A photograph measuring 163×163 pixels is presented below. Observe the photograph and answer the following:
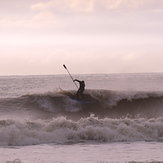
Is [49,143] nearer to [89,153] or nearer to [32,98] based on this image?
[89,153]

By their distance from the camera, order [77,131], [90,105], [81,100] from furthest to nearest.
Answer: [81,100]
[90,105]
[77,131]

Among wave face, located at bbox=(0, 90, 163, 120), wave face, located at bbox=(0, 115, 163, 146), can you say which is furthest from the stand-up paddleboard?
wave face, located at bbox=(0, 115, 163, 146)

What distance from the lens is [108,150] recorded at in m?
12.6

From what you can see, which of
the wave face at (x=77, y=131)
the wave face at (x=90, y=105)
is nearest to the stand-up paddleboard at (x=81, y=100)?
the wave face at (x=90, y=105)

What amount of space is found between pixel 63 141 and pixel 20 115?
22.9 ft

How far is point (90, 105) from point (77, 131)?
8.64m

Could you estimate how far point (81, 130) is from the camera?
1538cm

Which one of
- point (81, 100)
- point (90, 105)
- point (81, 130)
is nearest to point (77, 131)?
point (81, 130)

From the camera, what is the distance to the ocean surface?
11562mm

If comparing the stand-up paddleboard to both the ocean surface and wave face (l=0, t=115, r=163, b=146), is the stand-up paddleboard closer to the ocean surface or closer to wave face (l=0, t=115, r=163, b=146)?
the ocean surface

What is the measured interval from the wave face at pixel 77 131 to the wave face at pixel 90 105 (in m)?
5.48

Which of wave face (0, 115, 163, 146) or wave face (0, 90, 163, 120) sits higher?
wave face (0, 90, 163, 120)

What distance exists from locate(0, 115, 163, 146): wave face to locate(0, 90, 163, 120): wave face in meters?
5.48

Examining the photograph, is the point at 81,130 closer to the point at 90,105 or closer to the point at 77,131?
the point at 77,131
